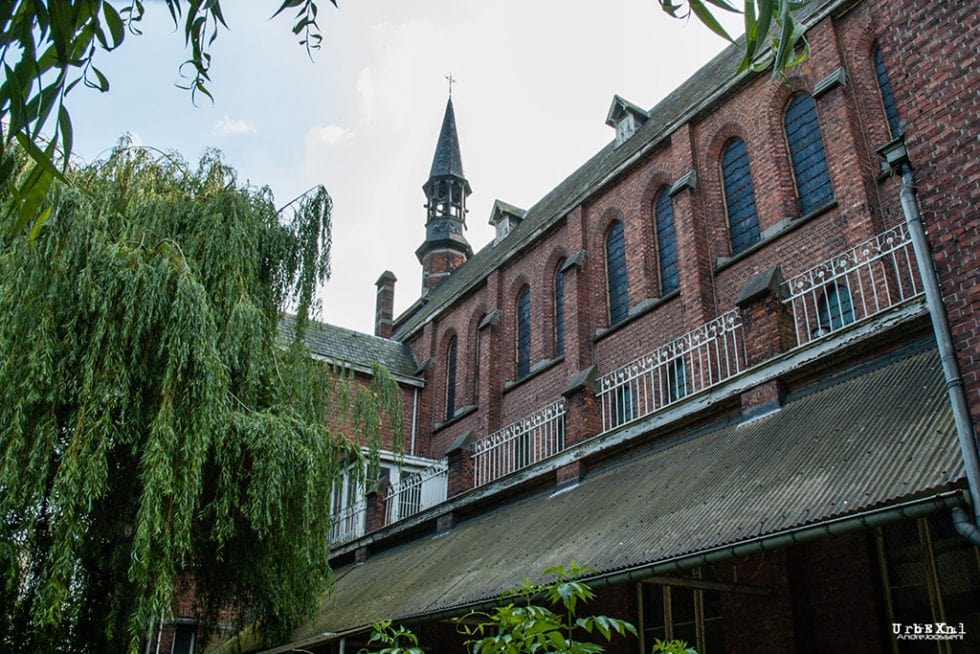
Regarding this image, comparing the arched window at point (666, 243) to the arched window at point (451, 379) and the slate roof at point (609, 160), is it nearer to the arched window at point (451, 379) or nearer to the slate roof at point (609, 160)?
A: the slate roof at point (609, 160)

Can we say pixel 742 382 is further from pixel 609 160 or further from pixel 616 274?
pixel 609 160

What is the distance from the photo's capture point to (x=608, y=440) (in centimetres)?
1190

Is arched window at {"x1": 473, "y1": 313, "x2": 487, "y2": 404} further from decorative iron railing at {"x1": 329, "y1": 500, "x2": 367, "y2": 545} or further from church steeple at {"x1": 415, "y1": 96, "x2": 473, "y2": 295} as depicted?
church steeple at {"x1": 415, "y1": 96, "x2": 473, "y2": 295}

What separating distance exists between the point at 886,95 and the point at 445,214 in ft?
77.8

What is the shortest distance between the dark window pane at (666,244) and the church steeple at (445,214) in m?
16.6

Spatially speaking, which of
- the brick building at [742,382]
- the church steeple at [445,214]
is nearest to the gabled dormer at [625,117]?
the brick building at [742,382]

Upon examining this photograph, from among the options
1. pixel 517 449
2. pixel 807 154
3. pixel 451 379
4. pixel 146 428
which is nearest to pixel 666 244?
pixel 807 154

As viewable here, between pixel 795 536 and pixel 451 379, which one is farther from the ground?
pixel 451 379

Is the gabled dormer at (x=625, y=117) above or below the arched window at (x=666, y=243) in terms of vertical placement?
above

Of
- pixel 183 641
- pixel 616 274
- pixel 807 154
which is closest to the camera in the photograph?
pixel 807 154

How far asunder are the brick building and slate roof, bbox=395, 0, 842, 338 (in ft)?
0.43

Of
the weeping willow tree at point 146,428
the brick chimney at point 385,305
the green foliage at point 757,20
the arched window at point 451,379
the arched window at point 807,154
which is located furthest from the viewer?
the brick chimney at point 385,305

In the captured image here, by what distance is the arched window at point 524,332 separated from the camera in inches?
808

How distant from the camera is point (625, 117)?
2128cm
